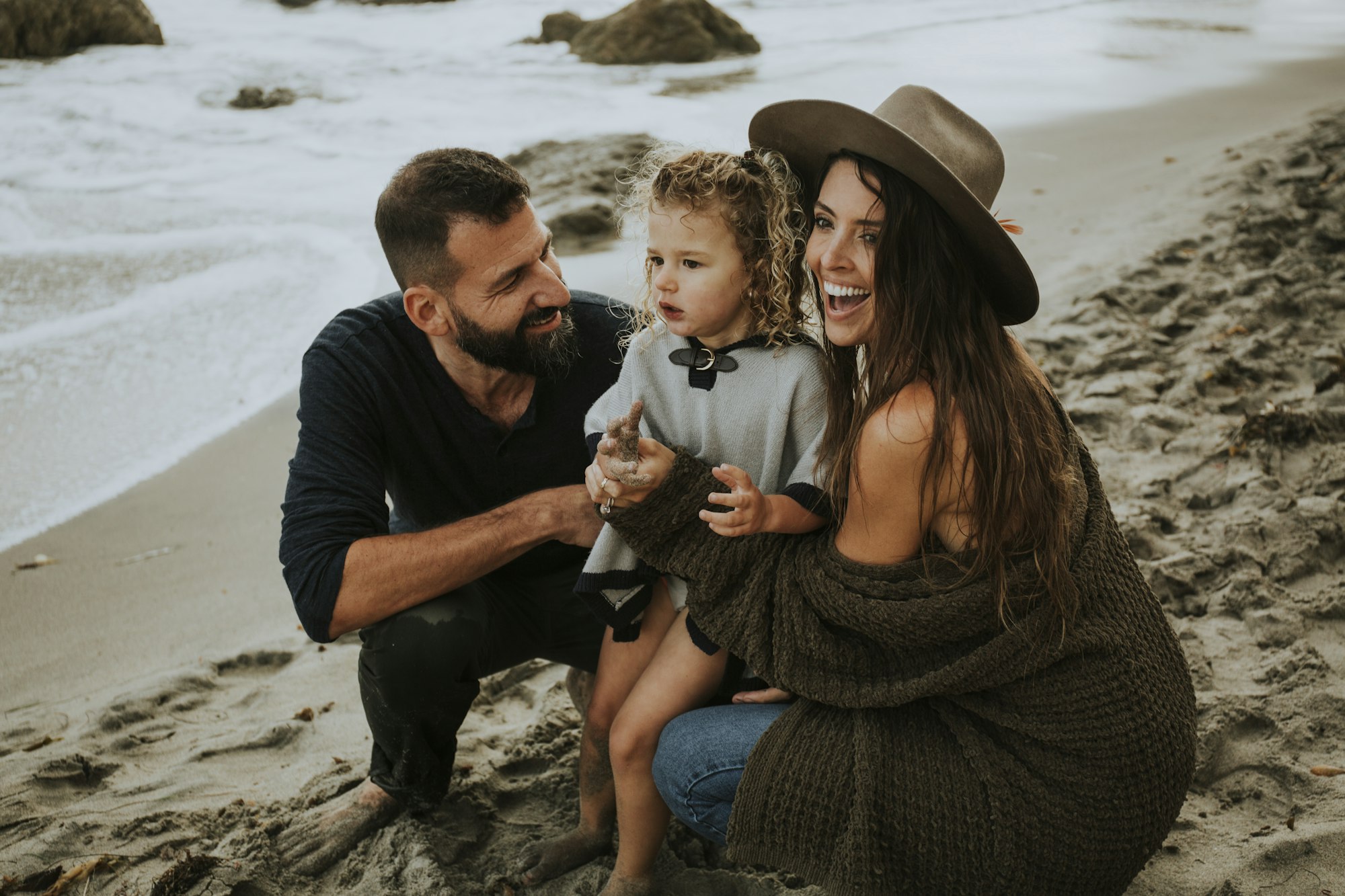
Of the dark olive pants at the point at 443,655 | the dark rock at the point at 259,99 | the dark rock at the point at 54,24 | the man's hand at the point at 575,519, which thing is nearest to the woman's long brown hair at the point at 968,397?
the man's hand at the point at 575,519

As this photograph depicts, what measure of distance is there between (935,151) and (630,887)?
5.44 ft

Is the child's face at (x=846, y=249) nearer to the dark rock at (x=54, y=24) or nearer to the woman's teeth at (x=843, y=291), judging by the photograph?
the woman's teeth at (x=843, y=291)

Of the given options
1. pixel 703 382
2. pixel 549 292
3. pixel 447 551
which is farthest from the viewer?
pixel 549 292

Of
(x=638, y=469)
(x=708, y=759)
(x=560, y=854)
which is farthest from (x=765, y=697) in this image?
(x=560, y=854)

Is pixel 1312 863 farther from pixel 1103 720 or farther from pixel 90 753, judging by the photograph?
pixel 90 753

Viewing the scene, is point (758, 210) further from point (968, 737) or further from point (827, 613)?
point (968, 737)

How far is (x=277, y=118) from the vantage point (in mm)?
12617

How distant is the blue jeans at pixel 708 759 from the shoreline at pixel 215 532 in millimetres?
1927

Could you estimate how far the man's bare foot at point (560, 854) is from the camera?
2.43 m

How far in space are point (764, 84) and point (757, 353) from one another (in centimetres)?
1080

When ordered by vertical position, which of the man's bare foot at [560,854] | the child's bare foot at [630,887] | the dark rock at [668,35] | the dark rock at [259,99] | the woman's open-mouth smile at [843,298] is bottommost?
the man's bare foot at [560,854]

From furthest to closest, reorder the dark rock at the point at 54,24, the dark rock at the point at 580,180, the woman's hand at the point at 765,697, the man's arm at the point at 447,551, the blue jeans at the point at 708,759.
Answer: the dark rock at the point at 54,24
the dark rock at the point at 580,180
the man's arm at the point at 447,551
the woman's hand at the point at 765,697
the blue jeans at the point at 708,759

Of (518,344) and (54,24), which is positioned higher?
(54,24)

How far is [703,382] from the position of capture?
231 cm
